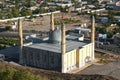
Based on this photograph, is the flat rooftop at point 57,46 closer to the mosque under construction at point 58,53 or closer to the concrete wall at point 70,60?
the mosque under construction at point 58,53

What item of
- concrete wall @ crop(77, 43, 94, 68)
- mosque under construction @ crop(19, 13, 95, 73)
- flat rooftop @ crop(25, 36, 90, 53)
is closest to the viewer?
mosque under construction @ crop(19, 13, 95, 73)

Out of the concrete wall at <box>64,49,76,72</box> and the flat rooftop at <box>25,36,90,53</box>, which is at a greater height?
the flat rooftop at <box>25,36,90,53</box>

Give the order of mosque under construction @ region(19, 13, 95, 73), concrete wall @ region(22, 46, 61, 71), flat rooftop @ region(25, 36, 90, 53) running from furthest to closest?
flat rooftop @ region(25, 36, 90, 53)
concrete wall @ region(22, 46, 61, 71)
mosque under construction @ region(19, 13, 95, 73)

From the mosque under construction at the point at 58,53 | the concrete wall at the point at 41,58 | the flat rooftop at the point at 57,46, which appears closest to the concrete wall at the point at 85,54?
the mosque under construction at the point at 58,53

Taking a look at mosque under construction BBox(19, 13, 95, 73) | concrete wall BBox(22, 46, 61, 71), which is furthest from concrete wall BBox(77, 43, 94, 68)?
concrete wall BBox(22, 46, 61, 71)

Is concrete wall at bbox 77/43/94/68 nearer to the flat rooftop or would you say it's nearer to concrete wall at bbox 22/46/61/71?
the flat rooftop

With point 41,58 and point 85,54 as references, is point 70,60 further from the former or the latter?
point 41,58

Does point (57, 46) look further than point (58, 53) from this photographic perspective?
Yes

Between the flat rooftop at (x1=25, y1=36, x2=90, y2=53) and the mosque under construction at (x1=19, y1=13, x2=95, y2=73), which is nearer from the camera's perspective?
the mosque under construction at (x1=19, y1=13, x2=95, y2=73)

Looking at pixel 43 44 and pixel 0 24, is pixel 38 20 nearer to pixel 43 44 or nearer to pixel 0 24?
pixel 0 24

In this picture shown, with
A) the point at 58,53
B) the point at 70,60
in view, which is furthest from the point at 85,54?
the point at 58,53
